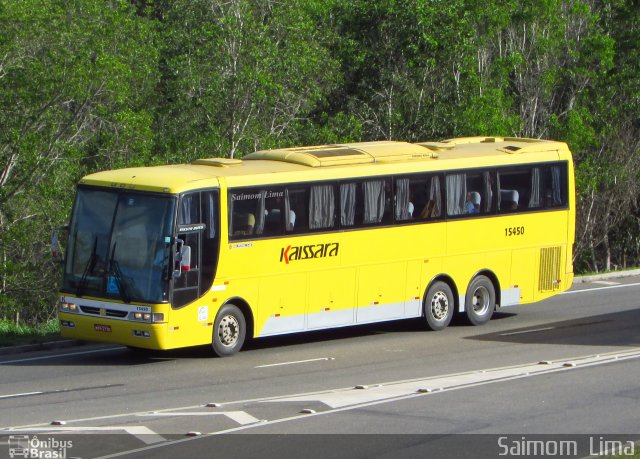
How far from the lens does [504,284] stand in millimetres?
22891

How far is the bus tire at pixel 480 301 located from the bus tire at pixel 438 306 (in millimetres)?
418

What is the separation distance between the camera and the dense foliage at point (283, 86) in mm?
29078

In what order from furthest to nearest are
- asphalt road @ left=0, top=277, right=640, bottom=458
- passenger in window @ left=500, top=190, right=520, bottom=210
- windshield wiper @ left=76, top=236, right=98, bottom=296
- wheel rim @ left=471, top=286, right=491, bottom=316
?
passenger in window @ left=500, top=190, right=520, bottom=210 → wheel rim @ left=471, top=286, right=491, bottom=316 → windshield wiper @ left=76, top=236, right=98, bottom=296 → asphalt road @ left=0, top=277, right=640, bottom=458

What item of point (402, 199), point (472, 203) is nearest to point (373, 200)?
point (402, 199)

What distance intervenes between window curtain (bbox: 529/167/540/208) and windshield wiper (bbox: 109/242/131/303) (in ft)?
29.0

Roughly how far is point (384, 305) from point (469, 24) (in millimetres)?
17053

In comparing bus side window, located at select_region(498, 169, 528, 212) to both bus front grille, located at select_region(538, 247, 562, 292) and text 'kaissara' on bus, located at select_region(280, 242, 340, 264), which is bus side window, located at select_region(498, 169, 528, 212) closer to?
bus front grille, located at select_region(538, 247, 562, 292)

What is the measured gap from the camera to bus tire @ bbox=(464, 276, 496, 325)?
22.3 metres

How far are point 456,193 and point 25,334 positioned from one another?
8.15 meters

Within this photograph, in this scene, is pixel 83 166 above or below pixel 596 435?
above

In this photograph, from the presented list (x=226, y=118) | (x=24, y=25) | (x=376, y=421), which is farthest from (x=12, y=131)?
(x=376, y=421)

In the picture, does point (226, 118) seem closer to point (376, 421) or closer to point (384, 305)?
point (384, 305)

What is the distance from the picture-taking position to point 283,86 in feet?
112

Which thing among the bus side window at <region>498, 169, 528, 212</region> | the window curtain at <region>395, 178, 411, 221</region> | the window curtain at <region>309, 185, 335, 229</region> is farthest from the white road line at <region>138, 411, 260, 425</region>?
the bus side window at <region>498, 169, 528, 212</region>
